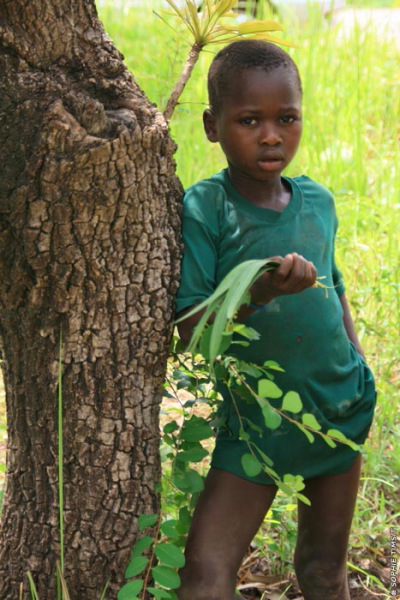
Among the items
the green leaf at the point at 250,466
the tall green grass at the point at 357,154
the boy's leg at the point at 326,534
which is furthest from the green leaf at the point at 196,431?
the tall green grass at the point at 357,154

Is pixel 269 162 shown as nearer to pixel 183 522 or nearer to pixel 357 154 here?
pixel 183 522

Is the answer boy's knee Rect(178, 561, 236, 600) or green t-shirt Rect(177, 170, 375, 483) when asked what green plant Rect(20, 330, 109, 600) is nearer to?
boy's knee Rect(178, 561, 236, 600)

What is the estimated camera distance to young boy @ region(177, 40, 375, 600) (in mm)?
1897

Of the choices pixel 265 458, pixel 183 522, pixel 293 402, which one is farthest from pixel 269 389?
pixel 183 522

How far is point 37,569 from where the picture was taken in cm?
194

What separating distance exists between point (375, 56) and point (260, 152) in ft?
12.7

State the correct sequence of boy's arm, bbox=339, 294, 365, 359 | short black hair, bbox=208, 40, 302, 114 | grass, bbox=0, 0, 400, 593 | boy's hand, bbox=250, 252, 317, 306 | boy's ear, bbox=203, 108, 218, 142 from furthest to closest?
grass, bbox=0, 0, 400, 593
boy's arm, bbox=339, 294, 365, 359
boy's ear, bbox=203, 108, 218, 142
short black hair, bbox=208, 40, 302, 114
boy's hand, bbox=250, 252, 317, 306

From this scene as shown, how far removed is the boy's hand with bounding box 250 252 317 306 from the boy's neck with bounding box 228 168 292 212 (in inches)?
12.9

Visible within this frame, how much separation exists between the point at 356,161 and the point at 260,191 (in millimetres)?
2451

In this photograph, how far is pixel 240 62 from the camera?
6.27ft

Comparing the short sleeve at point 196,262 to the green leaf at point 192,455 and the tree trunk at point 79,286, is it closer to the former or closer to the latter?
the tree trunk at point 79,286

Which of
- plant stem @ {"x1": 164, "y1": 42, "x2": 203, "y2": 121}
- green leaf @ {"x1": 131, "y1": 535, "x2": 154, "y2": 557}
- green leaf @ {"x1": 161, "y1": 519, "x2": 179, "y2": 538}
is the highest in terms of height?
plant stem @ {"x1": 164, "y1": 42, "x2": 203, "y2": 121}

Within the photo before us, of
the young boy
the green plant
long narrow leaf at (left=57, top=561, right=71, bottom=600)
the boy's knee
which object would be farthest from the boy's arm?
long narrow leaf at (left=57, top=561, right=71, bottom=600)

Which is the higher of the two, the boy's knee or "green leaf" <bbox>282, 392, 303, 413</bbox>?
"green leaf" <bbox>282, 392, 303, 413</bbox>
